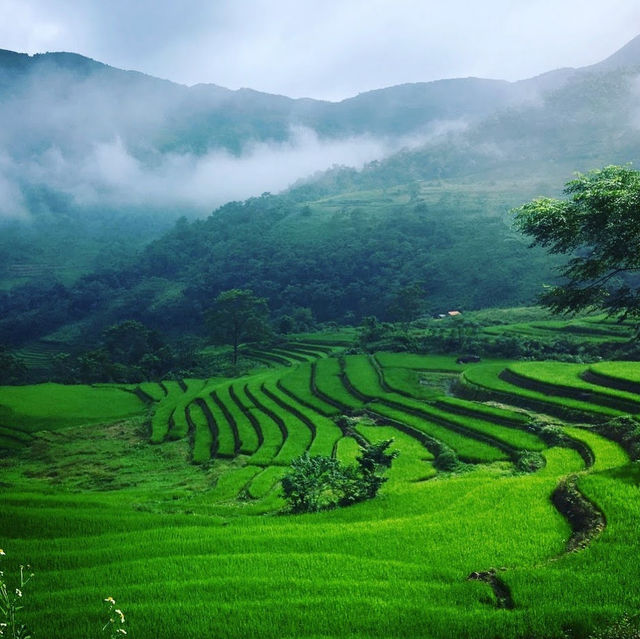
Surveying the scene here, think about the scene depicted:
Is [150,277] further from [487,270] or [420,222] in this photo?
[487,270]

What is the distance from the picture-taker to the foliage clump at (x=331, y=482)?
15.2 m

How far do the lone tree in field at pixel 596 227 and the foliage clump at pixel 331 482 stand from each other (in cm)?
900

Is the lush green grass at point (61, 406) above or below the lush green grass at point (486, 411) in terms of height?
below

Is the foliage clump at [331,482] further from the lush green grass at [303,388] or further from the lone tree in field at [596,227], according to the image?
the lush green grass at [303,388]

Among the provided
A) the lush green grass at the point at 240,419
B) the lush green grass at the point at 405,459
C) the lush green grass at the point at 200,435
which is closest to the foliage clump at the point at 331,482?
the lush green grass at the point at 405,459

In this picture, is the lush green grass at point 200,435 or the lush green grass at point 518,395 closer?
the lush green grass at point 518,395

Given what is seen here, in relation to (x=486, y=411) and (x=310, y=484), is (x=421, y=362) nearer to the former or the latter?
(x=486, y=411)

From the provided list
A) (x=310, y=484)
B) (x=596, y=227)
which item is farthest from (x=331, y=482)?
(x=596, y=227)

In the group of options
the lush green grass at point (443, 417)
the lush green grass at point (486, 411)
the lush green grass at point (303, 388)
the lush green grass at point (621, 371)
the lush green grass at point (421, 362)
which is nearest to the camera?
the lush green grass at point (443, 417)

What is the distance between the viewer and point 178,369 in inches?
2707

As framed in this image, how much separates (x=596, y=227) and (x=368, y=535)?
12052 millimetres

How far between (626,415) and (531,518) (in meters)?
12.5

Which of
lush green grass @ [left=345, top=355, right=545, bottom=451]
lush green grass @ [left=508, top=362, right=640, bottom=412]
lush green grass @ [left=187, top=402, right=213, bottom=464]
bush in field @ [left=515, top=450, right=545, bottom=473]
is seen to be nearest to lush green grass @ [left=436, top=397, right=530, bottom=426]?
lush green grass @ [left=345, top=355, right=545, bottom=451]

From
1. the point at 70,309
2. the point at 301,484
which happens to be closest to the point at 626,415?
the point at 301,484
